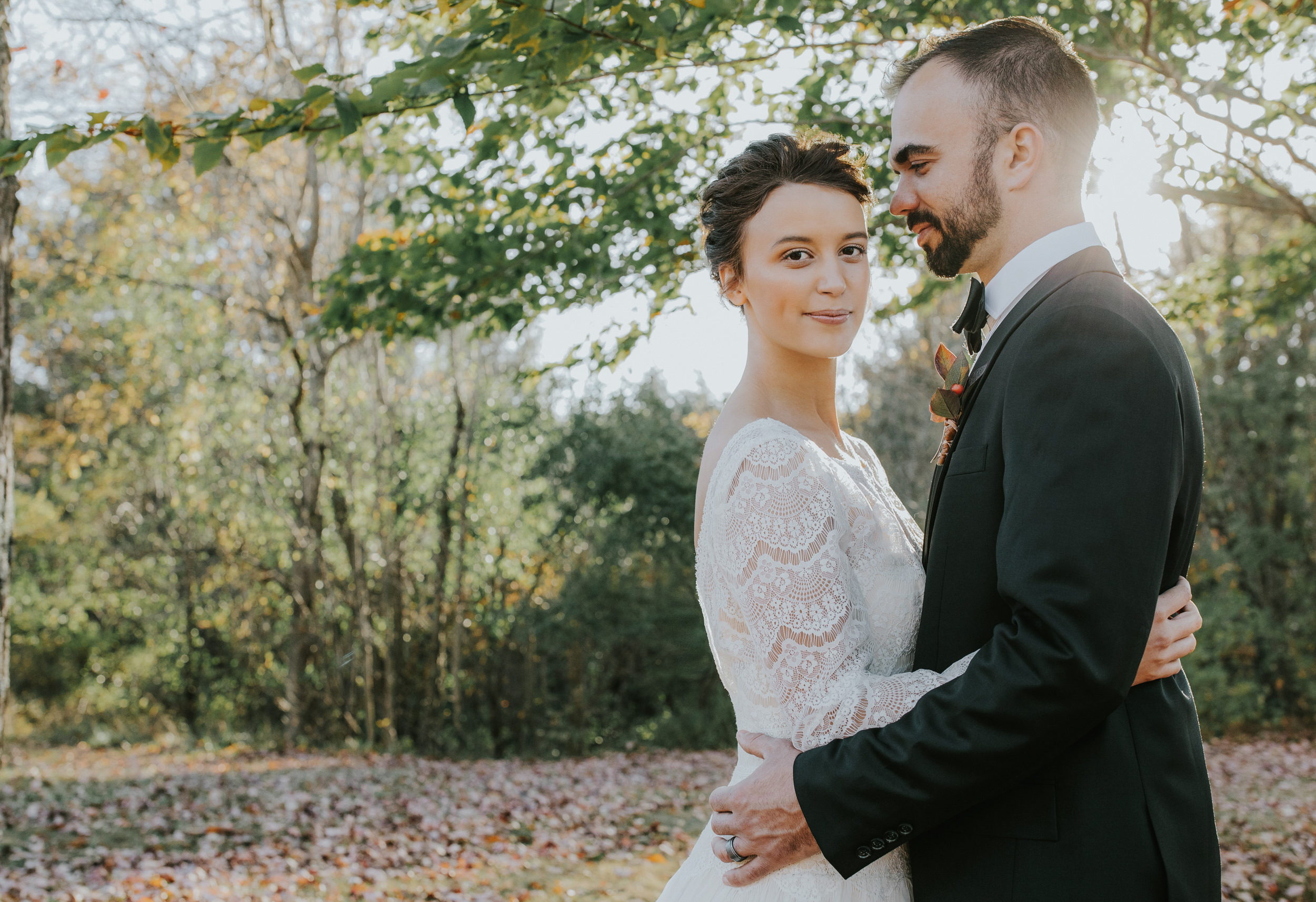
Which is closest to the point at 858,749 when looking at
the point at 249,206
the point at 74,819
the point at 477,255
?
the point at 477,255

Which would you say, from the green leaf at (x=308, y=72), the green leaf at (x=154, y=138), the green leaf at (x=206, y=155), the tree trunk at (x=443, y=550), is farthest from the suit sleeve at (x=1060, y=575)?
the tree trunk at (x=443, y=550)

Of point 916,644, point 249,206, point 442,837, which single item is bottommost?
point 442,837

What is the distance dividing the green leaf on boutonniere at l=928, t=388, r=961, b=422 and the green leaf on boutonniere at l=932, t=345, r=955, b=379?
0.15m

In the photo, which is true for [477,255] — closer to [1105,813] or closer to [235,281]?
[1105,813]

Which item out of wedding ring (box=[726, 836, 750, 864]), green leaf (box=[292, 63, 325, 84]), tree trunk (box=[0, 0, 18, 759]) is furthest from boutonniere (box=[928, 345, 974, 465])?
tree trunk (box=[0, 0, 18, 759])

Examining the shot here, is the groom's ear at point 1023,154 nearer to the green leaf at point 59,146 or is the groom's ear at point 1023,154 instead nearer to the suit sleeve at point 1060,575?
the suit sleeve at point 1060,575

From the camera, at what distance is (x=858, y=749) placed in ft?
4.90

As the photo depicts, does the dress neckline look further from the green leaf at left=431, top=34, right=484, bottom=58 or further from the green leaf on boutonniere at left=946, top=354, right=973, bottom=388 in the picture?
the green leaf at left=431, top=34, right=484, bottom=58

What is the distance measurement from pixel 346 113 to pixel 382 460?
944cm

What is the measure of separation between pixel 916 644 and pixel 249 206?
1274cm

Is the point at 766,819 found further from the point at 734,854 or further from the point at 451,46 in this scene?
the point at 451,46

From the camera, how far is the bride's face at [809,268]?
6.68ft

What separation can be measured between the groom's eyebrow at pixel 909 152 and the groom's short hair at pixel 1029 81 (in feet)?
0.32

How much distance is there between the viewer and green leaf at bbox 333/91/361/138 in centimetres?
302
